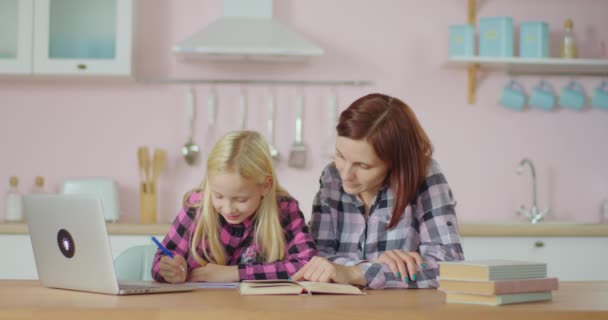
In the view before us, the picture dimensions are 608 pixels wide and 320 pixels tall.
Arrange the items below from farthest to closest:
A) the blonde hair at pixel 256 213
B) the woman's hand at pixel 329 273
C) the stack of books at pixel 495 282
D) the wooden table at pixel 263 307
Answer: the blonde hair at pixel 256 213 → the woman's hand at pixel 329 273 → the stack of books at pixel 495 282 → the wooden table at pixel 263 307

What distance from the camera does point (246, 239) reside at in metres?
2.12

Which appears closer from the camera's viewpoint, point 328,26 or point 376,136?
point 376,136

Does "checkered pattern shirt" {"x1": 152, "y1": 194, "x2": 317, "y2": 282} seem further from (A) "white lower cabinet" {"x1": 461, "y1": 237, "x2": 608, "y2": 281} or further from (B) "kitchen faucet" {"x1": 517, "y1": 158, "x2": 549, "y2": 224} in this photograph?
(B) "kitchen faucet" {"x1": 517, "y1": 158, "x2": 549, "y2": 224}

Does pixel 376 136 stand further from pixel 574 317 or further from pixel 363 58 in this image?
pixel 363 58

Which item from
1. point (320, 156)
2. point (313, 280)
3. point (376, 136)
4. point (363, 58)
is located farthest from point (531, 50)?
point (313, 280)

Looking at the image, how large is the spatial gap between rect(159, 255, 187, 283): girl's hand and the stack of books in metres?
0.62

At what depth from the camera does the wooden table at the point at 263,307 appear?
51.6 inches

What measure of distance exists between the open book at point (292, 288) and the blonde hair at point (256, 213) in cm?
39

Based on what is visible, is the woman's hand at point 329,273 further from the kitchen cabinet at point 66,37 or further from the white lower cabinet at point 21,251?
the kitchen cabinet at point 66,37

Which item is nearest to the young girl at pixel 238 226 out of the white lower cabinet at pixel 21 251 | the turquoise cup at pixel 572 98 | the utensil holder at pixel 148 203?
the white lower cabinet at pixel 21 251

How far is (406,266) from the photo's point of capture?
184 centimetres

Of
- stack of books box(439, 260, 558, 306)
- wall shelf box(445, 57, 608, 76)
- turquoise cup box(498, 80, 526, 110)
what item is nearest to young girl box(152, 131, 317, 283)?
stack of books box(439, 260, 558, 306)

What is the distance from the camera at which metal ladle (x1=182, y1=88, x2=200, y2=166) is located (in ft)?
12.4

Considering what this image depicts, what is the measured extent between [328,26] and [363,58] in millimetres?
209
